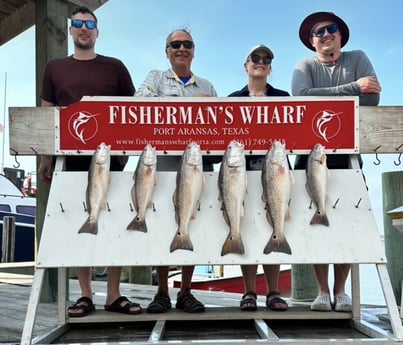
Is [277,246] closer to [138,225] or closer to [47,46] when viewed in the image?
[138,225]

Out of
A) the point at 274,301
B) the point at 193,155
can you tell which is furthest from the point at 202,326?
the point at 193,155

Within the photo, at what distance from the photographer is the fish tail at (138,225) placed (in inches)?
110

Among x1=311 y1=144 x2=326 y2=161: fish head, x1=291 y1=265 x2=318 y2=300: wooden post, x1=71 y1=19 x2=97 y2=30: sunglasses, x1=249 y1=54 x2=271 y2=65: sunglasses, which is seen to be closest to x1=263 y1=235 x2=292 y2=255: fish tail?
x1=311 y1=144 x2=326 y2=161: fish head

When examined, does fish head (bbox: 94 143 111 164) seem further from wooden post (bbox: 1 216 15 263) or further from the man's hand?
wooden post (bbox: 1 216 15 263)

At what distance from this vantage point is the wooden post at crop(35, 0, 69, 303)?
4.37 meters

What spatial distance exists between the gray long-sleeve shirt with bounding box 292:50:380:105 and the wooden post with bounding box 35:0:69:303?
222 centimetres

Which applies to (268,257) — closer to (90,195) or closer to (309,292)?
(90,195)

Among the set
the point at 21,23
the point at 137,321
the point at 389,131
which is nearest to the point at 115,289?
the point at 137,321

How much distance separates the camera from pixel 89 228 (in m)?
2.77

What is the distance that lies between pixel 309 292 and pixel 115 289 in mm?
2179

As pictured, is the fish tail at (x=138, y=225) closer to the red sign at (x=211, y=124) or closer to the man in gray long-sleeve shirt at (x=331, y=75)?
the red sign at (x=211, y=124)

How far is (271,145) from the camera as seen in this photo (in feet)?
9.67

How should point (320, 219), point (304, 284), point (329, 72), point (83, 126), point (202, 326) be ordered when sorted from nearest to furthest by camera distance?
point (320, 219) < point (83, 126) < point (202, 326) < point (329, 72) < point (304, 284)

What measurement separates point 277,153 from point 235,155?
241 millimetres
